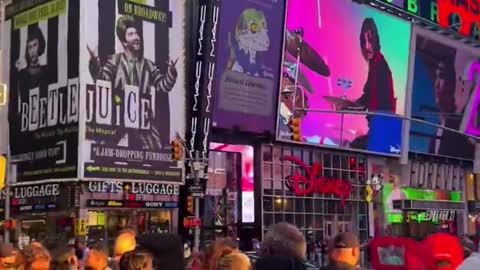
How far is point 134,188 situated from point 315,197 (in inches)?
607

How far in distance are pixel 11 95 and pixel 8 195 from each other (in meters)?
6.11

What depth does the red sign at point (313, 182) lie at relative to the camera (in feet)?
156

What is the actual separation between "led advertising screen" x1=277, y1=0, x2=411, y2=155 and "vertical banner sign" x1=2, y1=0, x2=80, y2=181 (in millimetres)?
12832

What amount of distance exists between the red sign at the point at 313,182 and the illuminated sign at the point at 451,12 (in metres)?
13.5

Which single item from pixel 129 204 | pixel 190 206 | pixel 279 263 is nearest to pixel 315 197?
pixel 190 206

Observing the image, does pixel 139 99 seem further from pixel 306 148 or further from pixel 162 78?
pixel 306 148

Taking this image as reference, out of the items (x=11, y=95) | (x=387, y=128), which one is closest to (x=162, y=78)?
(x=11, y=95)

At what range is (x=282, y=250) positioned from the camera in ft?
16.3

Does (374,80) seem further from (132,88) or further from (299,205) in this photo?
(132,88)

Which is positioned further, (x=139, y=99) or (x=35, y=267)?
(x=139, y=99)

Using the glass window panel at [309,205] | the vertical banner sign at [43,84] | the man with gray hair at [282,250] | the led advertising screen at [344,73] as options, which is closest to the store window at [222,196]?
the led advertising screen at [344,73]

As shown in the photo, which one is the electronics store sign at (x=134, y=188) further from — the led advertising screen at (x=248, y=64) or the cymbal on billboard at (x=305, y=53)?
the cymbal on billboard at (x=305, y=53)

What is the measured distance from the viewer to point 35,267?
7125 millimetres

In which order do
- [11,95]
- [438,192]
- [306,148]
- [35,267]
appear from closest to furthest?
[35,267] < [11,95] < [306,148] < [438,192]
